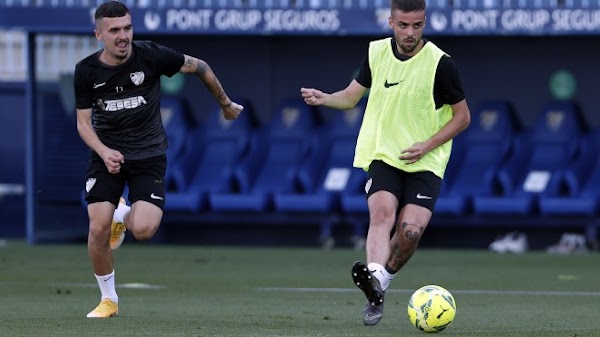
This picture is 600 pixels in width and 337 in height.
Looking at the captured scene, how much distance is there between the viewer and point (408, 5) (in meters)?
9.44

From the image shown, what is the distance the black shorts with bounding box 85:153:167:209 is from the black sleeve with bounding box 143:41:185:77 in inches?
24.5

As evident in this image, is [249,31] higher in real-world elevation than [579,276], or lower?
higher

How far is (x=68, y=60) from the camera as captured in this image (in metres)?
22.2

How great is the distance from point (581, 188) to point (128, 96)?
34.0 feet

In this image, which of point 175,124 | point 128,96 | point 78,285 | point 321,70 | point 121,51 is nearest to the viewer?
point 121,51

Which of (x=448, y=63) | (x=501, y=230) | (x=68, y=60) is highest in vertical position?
(x=448, y=63)

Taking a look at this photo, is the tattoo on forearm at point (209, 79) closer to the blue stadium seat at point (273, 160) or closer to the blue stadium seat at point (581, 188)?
the blue stadium seat at point (581, 188)

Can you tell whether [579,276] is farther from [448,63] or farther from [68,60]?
[68,60]

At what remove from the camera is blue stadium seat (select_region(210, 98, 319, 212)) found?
2011 cm

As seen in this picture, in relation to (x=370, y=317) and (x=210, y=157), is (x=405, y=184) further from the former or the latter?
(x=210, y=157)

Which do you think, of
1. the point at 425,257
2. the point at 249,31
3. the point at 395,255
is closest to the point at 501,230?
the point at 425,257

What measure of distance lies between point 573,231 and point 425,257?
8.96 ft

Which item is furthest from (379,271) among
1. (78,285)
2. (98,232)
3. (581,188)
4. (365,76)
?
(581,188)

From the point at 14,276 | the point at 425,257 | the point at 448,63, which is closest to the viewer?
the point at 448,63
